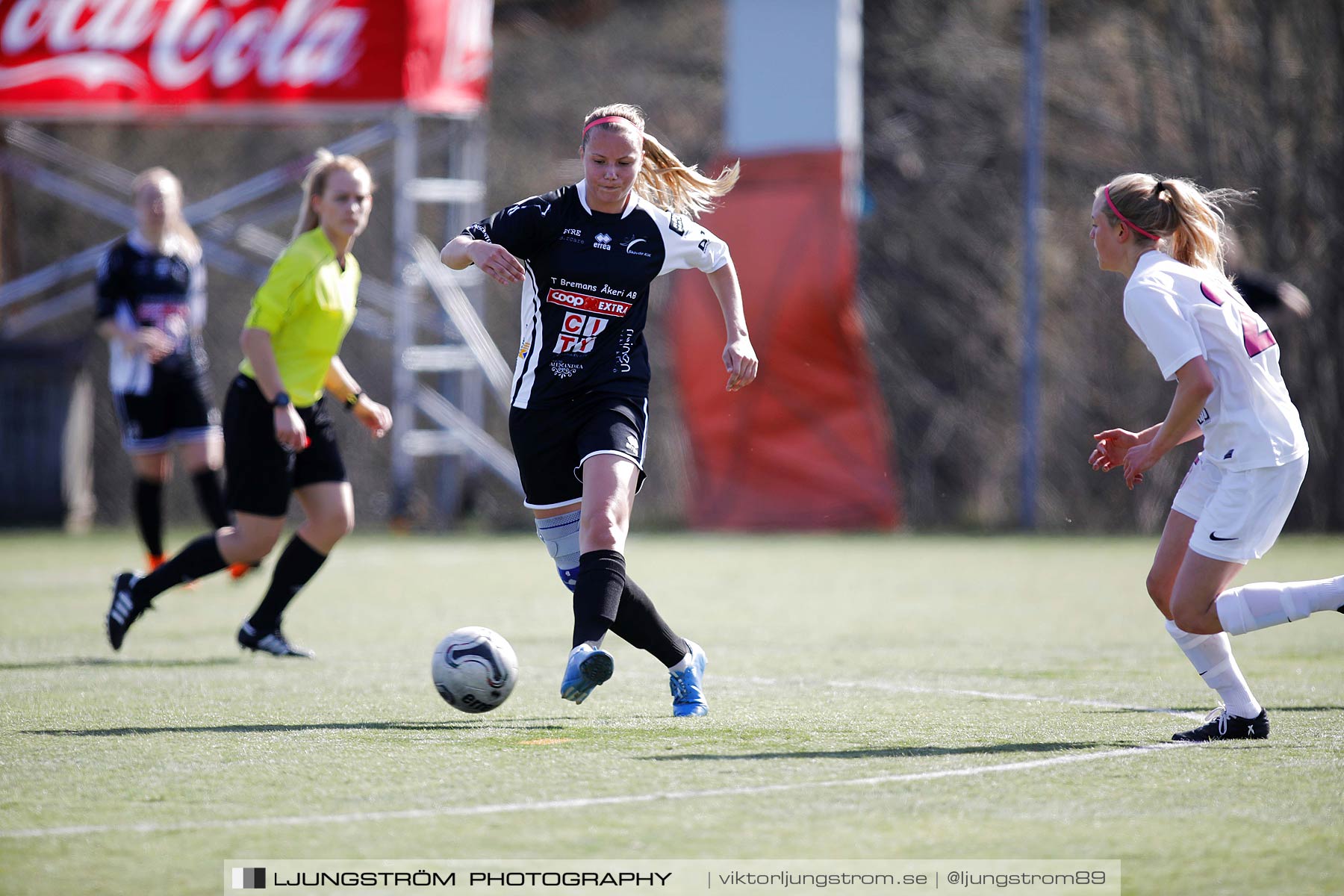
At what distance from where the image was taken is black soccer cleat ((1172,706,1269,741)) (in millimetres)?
4574

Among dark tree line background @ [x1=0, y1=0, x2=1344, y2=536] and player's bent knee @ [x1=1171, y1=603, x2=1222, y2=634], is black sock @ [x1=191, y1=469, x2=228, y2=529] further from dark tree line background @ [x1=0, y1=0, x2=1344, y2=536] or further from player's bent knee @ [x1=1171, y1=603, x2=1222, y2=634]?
dark tree line background @ [x1=0, y1=0, x2=1344, y2=536]

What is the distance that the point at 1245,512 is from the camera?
176 inches

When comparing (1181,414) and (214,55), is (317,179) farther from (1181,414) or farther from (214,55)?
(214,55)

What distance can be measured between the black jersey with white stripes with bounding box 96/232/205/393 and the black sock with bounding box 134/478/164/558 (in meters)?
0.56

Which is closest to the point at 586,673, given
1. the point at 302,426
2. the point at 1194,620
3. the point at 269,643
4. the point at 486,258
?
the point at 486,258

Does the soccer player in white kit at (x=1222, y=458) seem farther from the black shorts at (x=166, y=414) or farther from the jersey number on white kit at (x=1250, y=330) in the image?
A: the black shorts at (x=166, y=414)

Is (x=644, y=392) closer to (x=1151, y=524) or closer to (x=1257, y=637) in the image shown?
(x=1257, y=637)

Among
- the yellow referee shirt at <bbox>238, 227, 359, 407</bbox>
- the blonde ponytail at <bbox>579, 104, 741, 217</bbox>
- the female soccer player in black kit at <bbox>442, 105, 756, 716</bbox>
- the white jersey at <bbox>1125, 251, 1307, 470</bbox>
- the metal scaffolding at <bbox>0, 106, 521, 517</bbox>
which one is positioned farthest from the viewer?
the metal scaffolding at <bbox>0, 106, 521, 517</bbox>

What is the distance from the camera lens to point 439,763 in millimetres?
4172

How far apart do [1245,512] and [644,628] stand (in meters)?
1.79

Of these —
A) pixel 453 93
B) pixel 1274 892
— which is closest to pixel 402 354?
pixel 453 93

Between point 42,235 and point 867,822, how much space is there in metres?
18.4

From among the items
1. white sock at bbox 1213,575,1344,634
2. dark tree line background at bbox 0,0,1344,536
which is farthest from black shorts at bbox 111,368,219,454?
dark tree line background at bbox 0,0,1344,536

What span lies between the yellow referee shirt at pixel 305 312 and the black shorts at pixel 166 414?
9.05 ft
